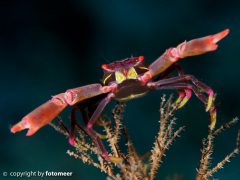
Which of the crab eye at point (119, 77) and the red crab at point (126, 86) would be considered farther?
the crab eye at point (119, 77)

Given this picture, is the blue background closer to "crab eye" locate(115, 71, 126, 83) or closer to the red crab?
the red crab

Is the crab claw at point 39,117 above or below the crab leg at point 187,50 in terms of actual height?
below

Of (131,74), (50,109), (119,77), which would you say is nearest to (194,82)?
(131,74)

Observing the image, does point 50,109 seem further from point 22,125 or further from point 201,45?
point 201,45

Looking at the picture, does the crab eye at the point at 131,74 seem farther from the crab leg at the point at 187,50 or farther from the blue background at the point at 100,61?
the blue background at the point at 100,61

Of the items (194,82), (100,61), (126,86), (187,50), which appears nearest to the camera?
(187,50)

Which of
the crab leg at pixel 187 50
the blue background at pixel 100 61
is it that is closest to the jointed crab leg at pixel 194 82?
the crab leg at pixel 187 50

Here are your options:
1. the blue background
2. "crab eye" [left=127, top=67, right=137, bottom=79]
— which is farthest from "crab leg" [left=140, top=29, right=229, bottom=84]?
the blue background
